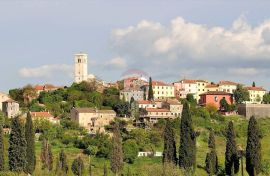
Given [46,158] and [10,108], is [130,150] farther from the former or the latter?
[10,108]

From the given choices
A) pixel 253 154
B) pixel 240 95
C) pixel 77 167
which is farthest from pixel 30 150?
pixel 240 95

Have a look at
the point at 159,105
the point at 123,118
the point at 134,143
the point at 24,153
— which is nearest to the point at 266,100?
the point at 159,105

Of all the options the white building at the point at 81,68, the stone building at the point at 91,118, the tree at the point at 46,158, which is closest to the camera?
the tree at the point at 46,158

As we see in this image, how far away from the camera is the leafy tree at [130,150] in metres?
68.5

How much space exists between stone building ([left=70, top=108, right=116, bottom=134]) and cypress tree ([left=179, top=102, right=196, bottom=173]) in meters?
24.1

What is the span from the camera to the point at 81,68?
113 m

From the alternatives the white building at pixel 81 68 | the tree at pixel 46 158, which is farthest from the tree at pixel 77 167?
the white building at pixel 81 68

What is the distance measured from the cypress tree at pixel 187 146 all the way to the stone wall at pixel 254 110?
107 feet

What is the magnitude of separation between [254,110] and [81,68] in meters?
34.0

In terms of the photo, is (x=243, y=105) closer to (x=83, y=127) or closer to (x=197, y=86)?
(x=197, y=86)

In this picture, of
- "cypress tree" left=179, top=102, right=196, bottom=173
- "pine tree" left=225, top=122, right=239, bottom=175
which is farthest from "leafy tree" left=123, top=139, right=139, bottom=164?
"pine tree" left=225, top=122, right=239, bottom=175

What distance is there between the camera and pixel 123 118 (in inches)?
3319

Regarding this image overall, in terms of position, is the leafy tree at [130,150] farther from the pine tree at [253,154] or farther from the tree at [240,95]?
the tree at [240,95]

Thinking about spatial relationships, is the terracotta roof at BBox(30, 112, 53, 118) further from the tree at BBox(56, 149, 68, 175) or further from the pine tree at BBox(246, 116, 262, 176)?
the pine tree at BBox(246, 116, 262, 176)
